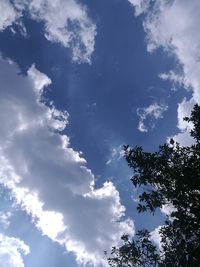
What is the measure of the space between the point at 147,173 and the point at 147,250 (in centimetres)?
1099

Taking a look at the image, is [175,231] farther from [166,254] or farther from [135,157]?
[135,157]

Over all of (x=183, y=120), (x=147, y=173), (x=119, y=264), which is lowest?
(x=119, y=264)

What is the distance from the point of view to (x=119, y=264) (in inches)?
1336

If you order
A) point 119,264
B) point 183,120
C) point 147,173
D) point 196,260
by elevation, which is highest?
point 183,120

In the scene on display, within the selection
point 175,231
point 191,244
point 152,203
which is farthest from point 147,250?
point 152,203

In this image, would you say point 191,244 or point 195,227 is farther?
point 191,244

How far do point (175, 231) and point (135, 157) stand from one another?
8626 mm

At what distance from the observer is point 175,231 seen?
30.1 metres

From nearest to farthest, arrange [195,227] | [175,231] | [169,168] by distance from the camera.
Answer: [195,227] → [169,168] → [175,231]

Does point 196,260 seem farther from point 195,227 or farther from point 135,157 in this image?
point 135,157

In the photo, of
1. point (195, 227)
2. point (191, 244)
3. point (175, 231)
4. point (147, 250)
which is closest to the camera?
point (195, 227)

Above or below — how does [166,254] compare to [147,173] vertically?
below

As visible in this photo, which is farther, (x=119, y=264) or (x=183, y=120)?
(x=119, y=264)

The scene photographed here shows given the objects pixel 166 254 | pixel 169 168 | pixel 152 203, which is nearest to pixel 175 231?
pixel 166 254
